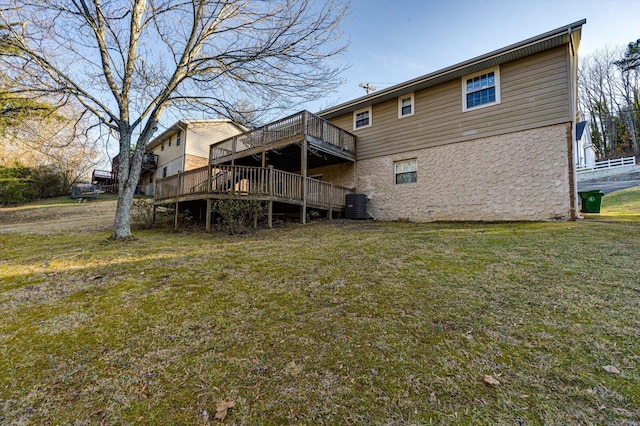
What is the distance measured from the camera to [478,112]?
9.62 meters

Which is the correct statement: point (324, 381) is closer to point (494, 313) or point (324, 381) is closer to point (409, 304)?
point (409, 304)

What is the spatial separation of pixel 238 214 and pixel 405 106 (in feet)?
25.5

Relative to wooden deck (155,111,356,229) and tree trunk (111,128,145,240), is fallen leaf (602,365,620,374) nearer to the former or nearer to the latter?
wooden deck (155,111,356,229)

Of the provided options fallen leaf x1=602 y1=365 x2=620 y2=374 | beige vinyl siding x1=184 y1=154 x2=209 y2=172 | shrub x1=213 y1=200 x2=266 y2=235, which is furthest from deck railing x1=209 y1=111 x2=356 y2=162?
fallen leaf x1=602 y1=365 x2=620 y2=374

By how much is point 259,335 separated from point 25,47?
8.11 metres

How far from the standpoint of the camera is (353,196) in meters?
11.6

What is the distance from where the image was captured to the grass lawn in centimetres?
169

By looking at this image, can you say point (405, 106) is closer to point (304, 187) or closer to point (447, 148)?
point (447, 148)

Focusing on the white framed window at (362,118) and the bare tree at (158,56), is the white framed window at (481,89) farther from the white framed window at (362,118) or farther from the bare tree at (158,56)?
the bare tree at (158,56)

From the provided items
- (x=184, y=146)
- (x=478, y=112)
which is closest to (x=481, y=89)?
(x=478, y=112)

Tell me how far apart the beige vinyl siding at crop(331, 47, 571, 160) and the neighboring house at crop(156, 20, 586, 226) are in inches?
1.2

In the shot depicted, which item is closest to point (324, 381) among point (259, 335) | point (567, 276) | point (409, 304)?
point (259, 335)

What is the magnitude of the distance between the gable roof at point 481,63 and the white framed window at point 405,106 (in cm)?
20

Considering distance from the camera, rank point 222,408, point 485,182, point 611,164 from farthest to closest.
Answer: point 611,164, point 485,182, point 222,408
